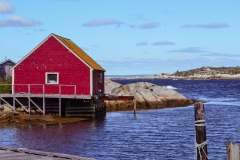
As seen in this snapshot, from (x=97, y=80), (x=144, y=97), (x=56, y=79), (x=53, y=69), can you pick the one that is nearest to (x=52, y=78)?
(x=56, y=79)

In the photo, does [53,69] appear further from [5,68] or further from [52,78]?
[5,68]

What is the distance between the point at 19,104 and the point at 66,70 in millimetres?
5158

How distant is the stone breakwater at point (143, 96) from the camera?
5609 centimetres

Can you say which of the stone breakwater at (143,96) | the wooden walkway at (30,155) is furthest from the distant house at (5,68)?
the wooden walkway at (30,155)

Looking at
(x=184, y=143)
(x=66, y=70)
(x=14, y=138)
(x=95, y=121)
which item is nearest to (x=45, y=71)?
(x=66, y=70)

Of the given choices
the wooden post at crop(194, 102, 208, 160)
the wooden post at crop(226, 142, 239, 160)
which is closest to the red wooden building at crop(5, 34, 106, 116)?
the wooden post at crop(194, 102, 208, 160)

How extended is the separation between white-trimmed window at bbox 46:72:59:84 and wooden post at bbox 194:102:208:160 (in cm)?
2900

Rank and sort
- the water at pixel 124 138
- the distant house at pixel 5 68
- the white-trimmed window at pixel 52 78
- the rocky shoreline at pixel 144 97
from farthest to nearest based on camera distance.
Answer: the distant house at pixel 5 68
the rocky shoreline at pixel 144 97
the white-trimmed window at pixel 52 78
the water at pixel 124 138

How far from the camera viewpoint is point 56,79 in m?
41.2

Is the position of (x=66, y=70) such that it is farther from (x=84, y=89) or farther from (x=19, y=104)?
(x=19, y=104)

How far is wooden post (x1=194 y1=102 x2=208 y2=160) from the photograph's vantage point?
43.0ft

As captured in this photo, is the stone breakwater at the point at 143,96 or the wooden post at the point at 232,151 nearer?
the wooden post at the point at 232,151

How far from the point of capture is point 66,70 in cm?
4091

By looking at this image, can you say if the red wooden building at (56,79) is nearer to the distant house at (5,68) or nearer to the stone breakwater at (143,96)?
the stone breakwater at (143,96)
